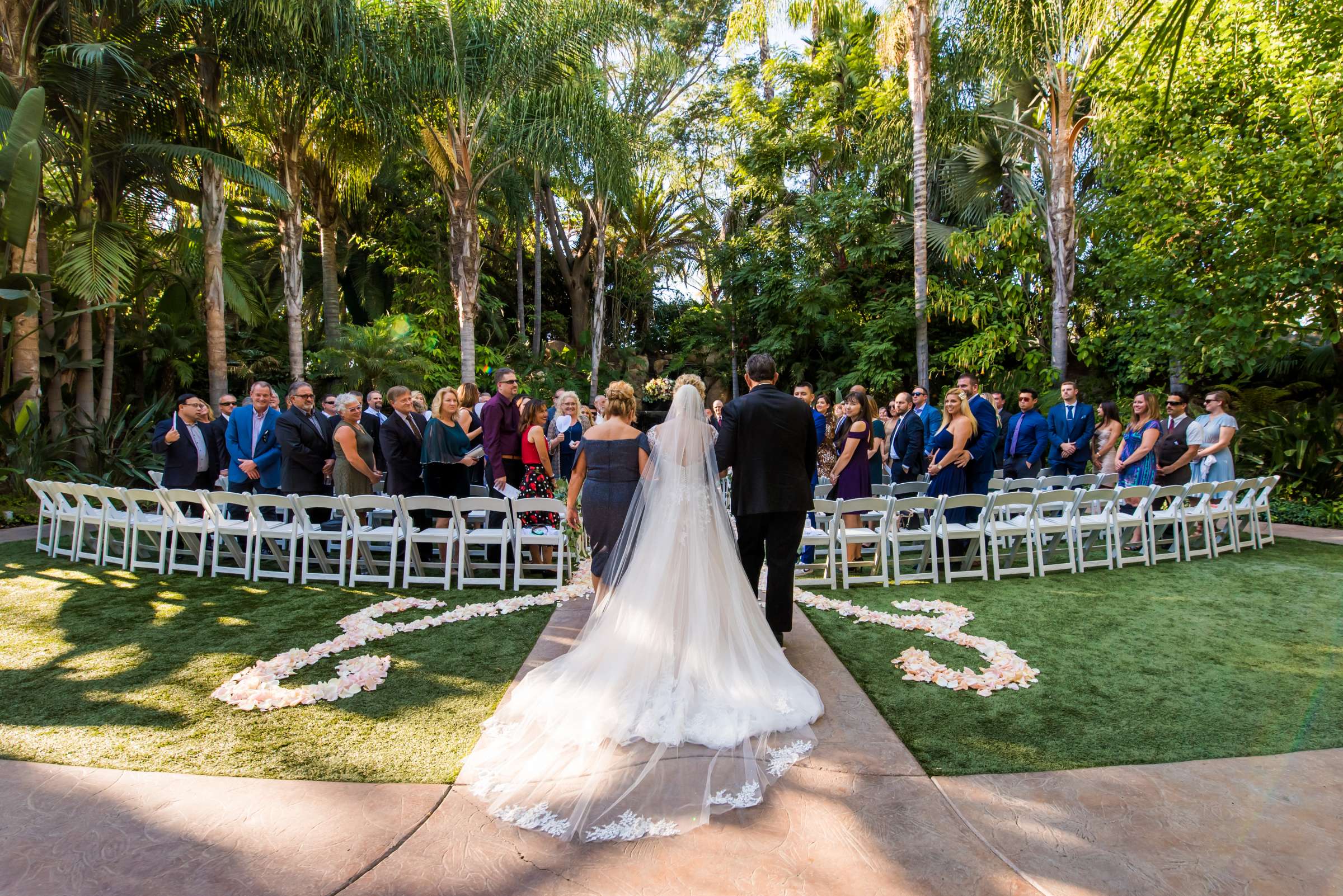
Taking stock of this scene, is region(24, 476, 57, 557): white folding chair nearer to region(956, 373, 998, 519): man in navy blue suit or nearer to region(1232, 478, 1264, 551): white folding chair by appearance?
region(956, 373, 998, 519): man in navy blue suit

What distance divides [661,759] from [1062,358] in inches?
583

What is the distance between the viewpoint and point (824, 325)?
19.8m

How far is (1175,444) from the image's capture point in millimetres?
8805

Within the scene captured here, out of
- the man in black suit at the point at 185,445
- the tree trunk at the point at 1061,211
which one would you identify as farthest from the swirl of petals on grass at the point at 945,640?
the tree trunk at the point at 1061,211

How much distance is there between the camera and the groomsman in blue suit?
31.6 ft

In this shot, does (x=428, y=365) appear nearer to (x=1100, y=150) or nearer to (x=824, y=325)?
Answer: (x=824, y=325)

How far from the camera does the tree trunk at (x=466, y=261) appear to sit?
585 inches

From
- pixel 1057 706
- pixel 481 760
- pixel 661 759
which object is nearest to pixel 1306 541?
pixel 1057 706

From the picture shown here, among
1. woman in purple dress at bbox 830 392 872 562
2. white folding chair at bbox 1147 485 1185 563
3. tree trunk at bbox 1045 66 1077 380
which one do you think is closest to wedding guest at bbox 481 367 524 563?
woman in purple dress at bbox 830 392 872 562

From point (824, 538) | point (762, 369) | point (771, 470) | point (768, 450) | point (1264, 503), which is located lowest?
point (824, 538)

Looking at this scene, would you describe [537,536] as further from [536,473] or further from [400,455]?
[400,455]

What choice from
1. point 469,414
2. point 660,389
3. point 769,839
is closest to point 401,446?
point 469,414

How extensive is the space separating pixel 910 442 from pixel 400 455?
5.61 meters

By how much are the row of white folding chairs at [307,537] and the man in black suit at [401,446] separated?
0.43 m
